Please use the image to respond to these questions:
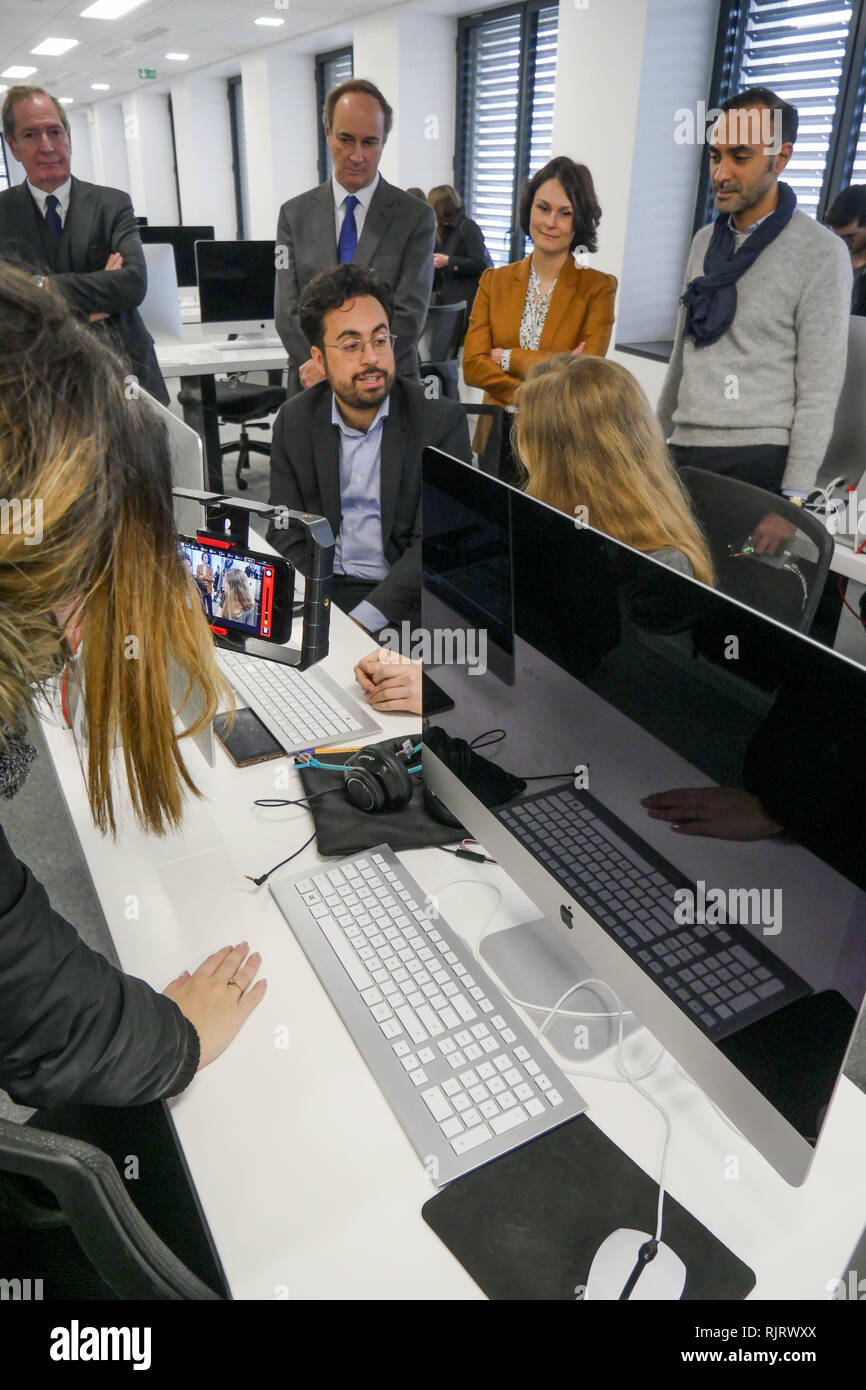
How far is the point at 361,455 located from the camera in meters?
2.21

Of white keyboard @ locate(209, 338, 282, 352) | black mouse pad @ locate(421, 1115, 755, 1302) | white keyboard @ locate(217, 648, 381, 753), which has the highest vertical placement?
white keyboard @ locate(209, 338, 282, 352)

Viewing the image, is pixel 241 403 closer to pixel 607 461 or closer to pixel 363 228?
pixel 363 228

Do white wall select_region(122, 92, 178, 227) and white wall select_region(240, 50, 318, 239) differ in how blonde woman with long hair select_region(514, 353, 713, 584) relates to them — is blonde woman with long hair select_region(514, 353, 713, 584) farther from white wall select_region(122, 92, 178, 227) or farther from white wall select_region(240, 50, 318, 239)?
white wall select_region(122, 92, 178, 227)

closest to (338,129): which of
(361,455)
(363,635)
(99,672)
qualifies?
(361,455)

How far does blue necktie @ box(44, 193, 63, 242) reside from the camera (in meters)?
3.36

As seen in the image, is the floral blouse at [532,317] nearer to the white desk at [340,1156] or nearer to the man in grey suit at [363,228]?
the man in grey suit at [363,228]

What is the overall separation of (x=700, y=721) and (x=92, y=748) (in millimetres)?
554

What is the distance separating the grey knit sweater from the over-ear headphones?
5.35ft

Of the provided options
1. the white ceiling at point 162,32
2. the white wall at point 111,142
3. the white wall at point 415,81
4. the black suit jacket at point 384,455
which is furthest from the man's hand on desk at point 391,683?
the white wall at point 111,142

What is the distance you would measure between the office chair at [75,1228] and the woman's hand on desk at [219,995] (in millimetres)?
205

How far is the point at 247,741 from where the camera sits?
134cm

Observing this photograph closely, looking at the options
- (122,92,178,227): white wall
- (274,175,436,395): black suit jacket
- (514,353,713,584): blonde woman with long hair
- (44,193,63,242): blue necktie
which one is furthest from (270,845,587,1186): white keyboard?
(122,92,178,227): white wall

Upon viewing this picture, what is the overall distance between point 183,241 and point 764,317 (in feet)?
15.5
